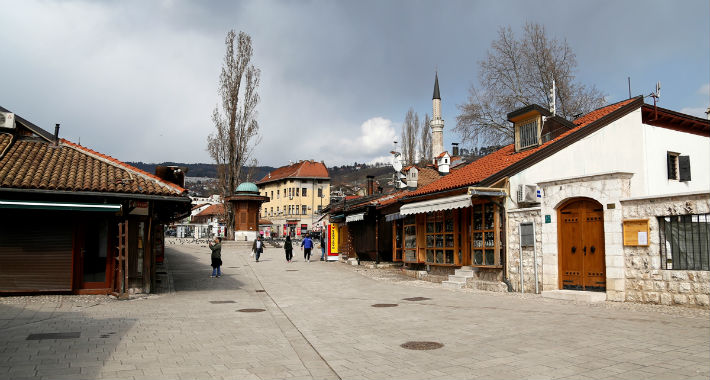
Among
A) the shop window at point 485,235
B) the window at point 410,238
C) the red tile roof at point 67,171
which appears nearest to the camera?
the red tile roof at point 67,171

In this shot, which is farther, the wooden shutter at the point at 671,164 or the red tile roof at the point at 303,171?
the red tile roof at the point at 303,171

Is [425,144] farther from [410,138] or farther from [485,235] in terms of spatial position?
[485,235]

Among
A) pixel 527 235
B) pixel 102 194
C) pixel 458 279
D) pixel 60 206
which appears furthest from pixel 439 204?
pixel 60 206

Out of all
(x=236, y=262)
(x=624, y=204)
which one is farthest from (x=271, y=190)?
(x=624, y=204)

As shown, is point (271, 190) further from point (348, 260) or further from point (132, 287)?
point (132, 287)

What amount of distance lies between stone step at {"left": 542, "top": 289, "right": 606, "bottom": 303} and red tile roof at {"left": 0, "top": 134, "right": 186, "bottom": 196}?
34.4ft

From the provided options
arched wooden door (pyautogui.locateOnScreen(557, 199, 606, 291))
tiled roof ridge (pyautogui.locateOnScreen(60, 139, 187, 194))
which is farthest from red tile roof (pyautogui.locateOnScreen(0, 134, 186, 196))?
arched wooden door (pyautogui.locateOnScreen(557, 199, 606, 291))

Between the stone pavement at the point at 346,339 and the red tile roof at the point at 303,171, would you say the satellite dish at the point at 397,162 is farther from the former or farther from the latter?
the red tile roof at the point at 303,171

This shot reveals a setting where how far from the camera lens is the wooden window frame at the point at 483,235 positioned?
1548cm

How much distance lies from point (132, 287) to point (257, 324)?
6177 mm

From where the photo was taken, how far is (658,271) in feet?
36.7

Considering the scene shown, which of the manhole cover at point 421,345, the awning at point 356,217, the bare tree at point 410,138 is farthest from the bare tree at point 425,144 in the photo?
the manhole cover at point 421,345

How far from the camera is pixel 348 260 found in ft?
93.5

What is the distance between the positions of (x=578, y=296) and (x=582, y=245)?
4.64 feet
